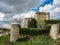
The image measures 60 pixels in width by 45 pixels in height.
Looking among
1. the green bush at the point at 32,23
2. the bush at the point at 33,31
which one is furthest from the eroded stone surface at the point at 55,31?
the green bush at the point at 32,23

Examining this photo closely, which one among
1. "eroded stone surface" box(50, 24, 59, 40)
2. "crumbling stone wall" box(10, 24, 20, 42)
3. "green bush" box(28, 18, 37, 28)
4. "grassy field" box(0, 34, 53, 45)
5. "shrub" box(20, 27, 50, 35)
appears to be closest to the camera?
"grassy field" box(0, 34, 53, 45)

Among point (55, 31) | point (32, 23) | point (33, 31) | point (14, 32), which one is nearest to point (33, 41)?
point (55, 31)

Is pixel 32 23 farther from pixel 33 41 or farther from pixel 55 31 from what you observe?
pixel 33 41

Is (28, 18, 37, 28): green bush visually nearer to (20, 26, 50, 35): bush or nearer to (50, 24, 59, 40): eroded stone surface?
(20, 26, 50, 35): bush

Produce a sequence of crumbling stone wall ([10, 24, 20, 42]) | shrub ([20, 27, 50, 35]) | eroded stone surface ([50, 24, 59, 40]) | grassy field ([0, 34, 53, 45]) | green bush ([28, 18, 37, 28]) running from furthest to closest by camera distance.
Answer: green bush ([28, 18, 37, 28]), shrub ([20, 27, 50, 35]), crumbling stone wall ([10, 24, 20, 42]), eroded stone surface ([50, 24, 59, 40]), grassy field ([0, 34, 53, 45])

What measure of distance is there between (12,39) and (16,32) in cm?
175

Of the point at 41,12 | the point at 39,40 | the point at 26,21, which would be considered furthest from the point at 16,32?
the point at 41,12

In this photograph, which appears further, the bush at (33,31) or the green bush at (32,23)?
the green bush at (32,23)

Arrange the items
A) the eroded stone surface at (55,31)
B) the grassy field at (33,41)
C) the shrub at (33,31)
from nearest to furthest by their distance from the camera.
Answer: the grassy field at (33,41) → the eroded stone surface at (55,31) → the shrub at (33,31)

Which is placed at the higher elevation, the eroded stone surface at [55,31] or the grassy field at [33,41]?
the eroded stone surface at [55,31]

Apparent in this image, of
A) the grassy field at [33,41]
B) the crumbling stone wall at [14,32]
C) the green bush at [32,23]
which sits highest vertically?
the green bush at [32,23]

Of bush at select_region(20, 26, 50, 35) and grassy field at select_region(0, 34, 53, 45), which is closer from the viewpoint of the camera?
grassy field at select_region(0, 34, 53, 45)

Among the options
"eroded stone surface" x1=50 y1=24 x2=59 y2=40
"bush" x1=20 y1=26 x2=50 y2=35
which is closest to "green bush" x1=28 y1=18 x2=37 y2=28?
"bush" x1=20 y1=26 x2=50 y2=35

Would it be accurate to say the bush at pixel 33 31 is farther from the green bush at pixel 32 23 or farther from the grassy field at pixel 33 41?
the green bush at pixel 32 23
